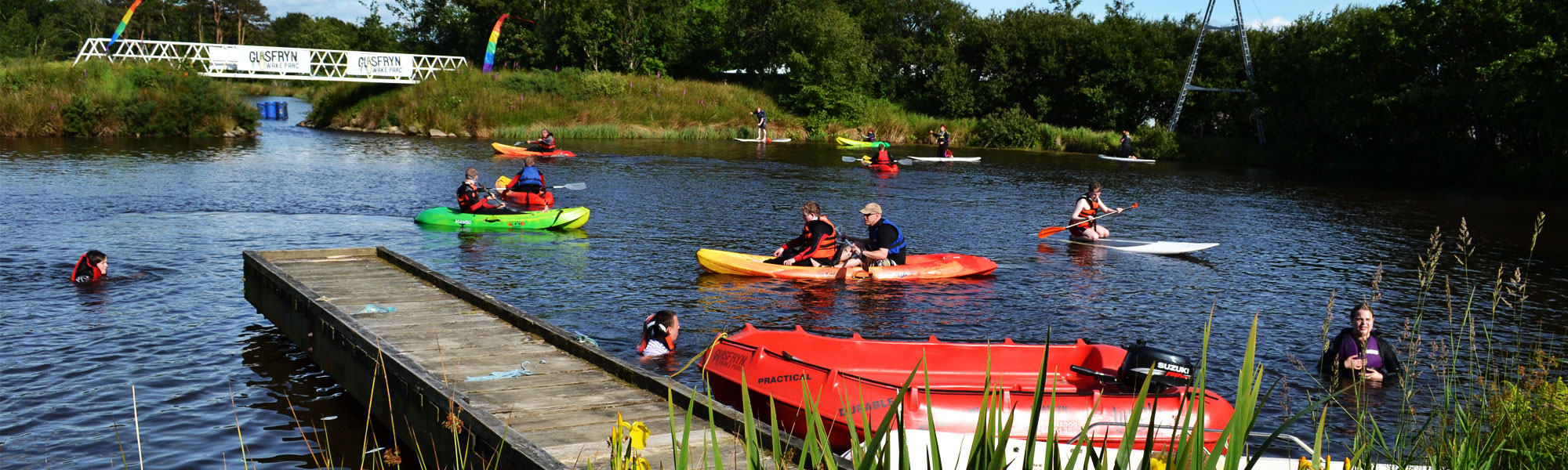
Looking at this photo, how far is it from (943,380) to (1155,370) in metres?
1.59

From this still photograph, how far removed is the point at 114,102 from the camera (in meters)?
36.8

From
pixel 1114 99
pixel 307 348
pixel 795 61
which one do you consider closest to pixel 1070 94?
pixel 1114 99

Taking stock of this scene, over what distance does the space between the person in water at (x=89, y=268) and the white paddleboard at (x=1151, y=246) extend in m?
14.1

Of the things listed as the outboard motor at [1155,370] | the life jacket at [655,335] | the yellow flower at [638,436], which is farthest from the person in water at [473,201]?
the yellow flower at [638,436]

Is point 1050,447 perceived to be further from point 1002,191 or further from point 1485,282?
point 1002,191

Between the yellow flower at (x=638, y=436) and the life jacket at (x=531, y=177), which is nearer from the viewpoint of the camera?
the yellow flower at (x=638, y=436)

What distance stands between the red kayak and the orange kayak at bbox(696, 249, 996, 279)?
5074mm

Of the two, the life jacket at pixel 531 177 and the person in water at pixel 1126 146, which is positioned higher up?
the person in water at pixel 1126 146

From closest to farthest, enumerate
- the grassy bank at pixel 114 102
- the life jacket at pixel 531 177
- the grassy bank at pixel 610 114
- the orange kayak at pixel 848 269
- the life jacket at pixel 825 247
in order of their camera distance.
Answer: the orange kayak at pixel 848 269, the life jacket at pixel 825 247, the life jacket at pixel 531 177, the grassy bank at pixel 114 102, the grassy bank at pixel 610 114

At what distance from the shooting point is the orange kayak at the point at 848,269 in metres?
14.4

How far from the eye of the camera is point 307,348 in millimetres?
9898

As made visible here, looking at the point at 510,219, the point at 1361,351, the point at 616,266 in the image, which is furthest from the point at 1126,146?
the point at 1361,351

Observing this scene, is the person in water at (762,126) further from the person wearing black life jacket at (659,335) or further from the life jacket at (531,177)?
the person wearing black life jacket at (659,335)

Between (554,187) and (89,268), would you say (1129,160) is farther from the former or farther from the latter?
(89,268)
